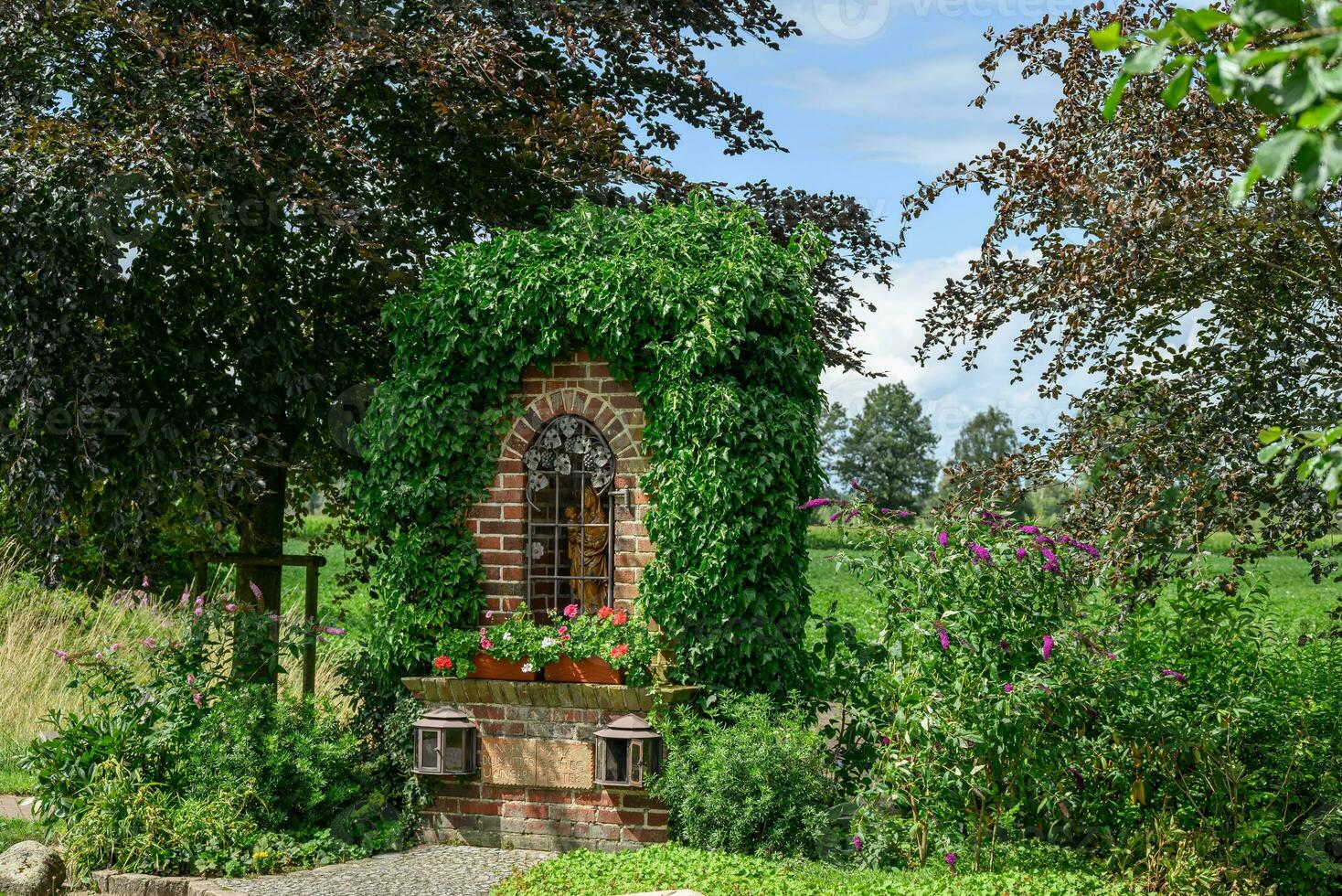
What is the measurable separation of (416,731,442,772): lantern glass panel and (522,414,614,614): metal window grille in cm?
105

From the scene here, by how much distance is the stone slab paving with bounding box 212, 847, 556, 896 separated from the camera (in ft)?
21.4

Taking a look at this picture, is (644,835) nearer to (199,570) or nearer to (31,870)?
(31,870)

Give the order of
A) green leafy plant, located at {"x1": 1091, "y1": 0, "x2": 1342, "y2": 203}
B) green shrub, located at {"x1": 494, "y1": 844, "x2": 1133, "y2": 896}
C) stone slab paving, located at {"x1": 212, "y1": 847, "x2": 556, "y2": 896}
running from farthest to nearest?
stone slab paving, located at {"x1": 212, "y1": 847, "x2": 556, "y2": 896} → green shrub, located at {"x1": 494, "y1": 844, "x2": 1133, "y2": 896} → green leafy plant, located at {"x1": 1091, "y1": 0, "x2": 1342, "y2": 203}

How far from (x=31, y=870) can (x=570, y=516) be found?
149 inches

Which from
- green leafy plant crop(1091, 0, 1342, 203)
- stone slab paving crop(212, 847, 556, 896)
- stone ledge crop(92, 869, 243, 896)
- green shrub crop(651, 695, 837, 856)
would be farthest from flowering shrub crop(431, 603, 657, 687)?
green leafy plant crop(1091, 0, 1342, 203)

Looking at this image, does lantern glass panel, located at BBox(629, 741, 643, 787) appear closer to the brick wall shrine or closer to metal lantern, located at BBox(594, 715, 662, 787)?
metal lantern, located at BBox(594, 715, 662, 787)

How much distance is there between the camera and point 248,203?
29.2ft

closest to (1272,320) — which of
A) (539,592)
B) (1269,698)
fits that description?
(1269,698)

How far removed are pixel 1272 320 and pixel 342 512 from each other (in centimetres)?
758

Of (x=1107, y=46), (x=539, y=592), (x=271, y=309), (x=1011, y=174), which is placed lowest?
(x=539, y=592)

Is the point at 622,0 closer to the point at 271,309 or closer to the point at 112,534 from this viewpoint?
the point at 271,309

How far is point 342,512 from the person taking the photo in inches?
416

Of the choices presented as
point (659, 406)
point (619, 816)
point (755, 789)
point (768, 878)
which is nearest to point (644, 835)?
point (619, 816)

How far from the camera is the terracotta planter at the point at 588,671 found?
746 centimetres
